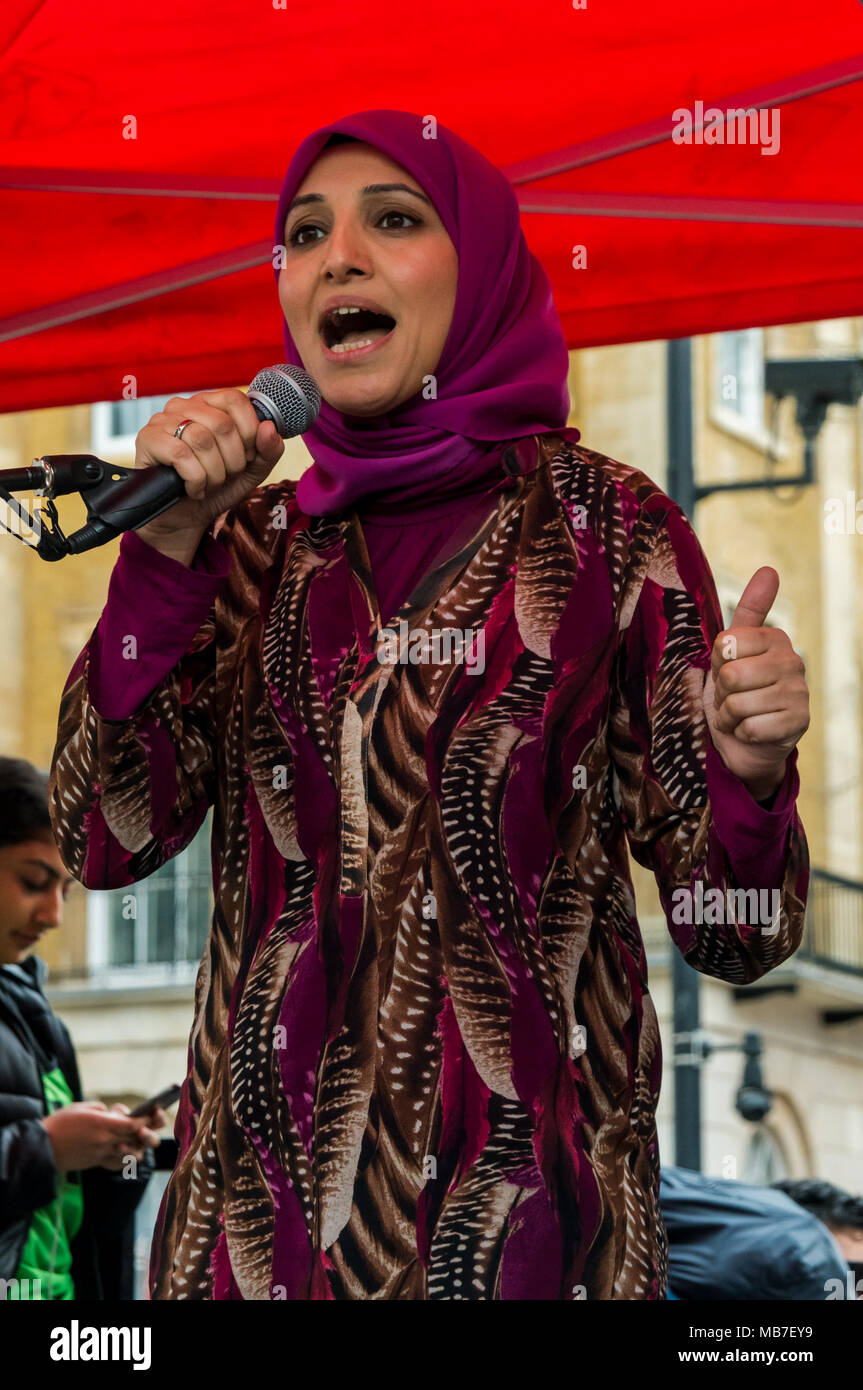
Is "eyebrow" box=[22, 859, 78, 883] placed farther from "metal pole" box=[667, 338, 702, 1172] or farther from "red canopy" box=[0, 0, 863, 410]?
"metal pole" box=[667, 338, 702, 1172]

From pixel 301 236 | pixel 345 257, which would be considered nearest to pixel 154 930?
pixel 301 236

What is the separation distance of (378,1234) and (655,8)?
1972 mm

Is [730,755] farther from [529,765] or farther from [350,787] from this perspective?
[350,787]

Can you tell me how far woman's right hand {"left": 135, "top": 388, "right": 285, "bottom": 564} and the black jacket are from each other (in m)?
2.23

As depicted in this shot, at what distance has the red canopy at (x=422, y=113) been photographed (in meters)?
2.92

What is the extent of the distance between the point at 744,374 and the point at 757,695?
15200 mm

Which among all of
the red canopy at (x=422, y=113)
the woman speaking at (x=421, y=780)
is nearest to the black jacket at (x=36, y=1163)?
the red canopy at (x=422, y=113)

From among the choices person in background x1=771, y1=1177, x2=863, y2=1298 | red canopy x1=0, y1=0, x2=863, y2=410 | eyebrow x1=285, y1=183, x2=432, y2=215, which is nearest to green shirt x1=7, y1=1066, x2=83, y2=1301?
red canopy x1=0, y1=0, x2=863, y2=410

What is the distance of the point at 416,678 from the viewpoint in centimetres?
Result: 178

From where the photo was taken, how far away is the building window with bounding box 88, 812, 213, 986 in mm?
14797

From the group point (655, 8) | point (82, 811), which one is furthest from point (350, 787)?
point (655, 8)

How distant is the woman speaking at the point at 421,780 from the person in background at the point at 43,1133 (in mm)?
1778

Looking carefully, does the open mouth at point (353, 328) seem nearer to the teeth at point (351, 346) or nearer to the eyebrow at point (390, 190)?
the teeth at point (351, 346)

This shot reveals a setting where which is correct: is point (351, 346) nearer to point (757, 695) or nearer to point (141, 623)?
point (141, 623)
